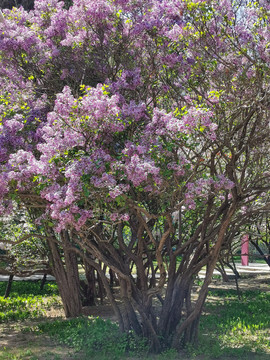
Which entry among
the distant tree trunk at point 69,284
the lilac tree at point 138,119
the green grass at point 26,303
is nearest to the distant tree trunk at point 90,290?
the green grass at point 26,303

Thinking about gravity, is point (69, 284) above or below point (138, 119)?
below

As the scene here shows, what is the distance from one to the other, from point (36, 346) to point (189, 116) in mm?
4157

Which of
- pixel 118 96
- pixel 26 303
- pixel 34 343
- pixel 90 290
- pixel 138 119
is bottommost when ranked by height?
pixel 34 343

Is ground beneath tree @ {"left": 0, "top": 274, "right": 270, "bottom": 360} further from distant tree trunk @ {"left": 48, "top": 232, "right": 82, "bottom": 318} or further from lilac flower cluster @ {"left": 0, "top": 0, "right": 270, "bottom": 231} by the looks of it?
lilac flower cluster @ {"left": 0, "top": 0, "right": 270, "bottom": 231}

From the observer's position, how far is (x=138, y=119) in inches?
245

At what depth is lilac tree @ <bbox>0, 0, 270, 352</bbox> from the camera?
5.48 meters

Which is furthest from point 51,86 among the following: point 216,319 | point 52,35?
point 216,319

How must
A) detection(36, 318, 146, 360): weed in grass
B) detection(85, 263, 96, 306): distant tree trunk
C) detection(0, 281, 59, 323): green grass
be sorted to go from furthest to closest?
detection(85, 263, 96, 306): distant tree trunk
detection(0, 281, 59, 323): green grass
detection(36, 318, 146, 360): weed in grass

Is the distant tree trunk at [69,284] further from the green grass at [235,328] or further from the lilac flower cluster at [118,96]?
the lilac flower cluster at [118,96]

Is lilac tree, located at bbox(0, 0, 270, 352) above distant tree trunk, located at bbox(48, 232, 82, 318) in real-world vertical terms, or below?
above

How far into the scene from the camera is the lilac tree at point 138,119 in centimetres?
548

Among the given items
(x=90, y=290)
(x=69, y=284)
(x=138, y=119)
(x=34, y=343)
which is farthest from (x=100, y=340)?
(x=90, y=290)

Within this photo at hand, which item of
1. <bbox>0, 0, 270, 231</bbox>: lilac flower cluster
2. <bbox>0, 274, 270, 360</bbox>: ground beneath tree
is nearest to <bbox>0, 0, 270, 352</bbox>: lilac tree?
<bbox>0, 0, 270, 231</bbox>: lilac flower cluster

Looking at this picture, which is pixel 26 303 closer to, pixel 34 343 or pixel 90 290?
pixel 90 290
